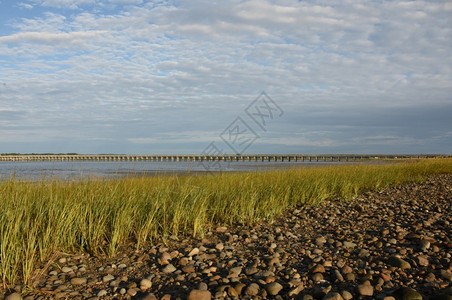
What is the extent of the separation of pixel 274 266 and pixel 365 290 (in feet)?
3.32

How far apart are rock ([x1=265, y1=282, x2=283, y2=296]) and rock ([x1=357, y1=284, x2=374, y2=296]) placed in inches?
28.6

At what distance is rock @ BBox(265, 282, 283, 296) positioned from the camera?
11.1 feet

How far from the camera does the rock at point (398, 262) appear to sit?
12.9 ft

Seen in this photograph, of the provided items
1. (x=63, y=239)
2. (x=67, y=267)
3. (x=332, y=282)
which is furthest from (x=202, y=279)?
(x=63, y=239)

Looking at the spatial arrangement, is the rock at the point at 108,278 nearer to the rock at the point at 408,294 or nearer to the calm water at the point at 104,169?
the rock at the point at 408,294

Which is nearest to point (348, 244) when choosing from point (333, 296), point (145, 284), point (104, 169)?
point (333, 296)

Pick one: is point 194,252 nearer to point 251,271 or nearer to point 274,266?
point 251,271

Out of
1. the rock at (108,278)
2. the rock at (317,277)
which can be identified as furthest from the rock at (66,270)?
the rock at (317,277)

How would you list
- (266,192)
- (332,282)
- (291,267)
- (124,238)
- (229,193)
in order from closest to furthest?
(332,282), (291,267), (124,238), (229,193), (266,192)

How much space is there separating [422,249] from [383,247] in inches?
17.9

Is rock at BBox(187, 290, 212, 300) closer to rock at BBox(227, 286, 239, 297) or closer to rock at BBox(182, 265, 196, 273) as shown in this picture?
rock at BBox(227, 286, 239, 297)

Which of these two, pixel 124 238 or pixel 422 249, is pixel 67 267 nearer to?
pixel 124 238

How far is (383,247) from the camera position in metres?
4.70

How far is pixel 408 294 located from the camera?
3.20m
